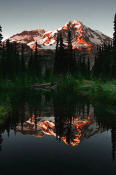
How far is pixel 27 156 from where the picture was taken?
727cm

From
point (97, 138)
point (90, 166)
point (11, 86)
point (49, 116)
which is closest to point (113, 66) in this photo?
point (11, 86)

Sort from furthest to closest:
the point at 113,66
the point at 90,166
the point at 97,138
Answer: the point at 113,66
the point at 97,138
the point at 90,166

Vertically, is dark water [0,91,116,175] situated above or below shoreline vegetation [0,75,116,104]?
below

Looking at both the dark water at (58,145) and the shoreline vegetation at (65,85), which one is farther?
the shoreline vegetation at (65,85)

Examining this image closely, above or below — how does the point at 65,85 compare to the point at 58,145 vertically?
above

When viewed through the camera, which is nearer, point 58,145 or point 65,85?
point 58,145

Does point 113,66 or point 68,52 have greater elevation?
point 68,52

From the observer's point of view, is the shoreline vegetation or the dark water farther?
the shoreline vegetation

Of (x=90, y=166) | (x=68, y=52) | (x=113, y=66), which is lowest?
(x=90, y=166)

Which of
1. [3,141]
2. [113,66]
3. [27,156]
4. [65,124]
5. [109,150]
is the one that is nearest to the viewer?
[27,156]

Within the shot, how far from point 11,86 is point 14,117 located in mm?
25828

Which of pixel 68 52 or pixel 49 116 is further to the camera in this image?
pixel 68 52

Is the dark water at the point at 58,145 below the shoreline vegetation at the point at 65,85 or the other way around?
below

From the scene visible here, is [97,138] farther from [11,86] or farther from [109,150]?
[11,86]
